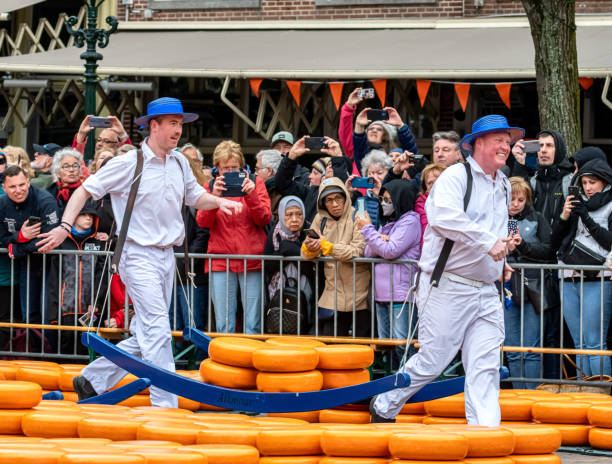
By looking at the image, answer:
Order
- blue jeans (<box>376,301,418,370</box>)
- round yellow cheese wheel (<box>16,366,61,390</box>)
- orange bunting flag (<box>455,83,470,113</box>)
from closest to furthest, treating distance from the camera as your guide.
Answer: round yellow cheese wheel (<box>16,366,61,390</box>) < blue jeans (<box>376,301,418,370</box>) < orange bunting flag (<box>455,83,470,113</box>)

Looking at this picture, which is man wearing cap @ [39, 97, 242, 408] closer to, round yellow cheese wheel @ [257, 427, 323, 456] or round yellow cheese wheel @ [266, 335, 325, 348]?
round yellow cheese wheel @ [266, 335, 325, 348]

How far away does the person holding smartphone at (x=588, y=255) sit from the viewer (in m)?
8.88

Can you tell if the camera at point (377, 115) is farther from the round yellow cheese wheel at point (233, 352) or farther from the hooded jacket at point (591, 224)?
the round yellow cheese wheel at point (233, 352)

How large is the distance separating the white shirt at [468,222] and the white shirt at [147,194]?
1.78m

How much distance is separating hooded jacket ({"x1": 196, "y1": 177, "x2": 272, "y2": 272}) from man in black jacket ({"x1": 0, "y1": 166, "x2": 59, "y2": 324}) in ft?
4.48

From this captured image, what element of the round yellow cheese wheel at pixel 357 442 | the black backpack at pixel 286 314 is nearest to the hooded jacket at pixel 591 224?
the black backpack at pixel 286 314

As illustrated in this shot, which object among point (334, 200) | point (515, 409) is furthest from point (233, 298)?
point (515, 409)

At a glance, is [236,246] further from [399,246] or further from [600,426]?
[600,426]

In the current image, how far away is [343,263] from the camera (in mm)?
9375

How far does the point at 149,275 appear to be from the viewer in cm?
772

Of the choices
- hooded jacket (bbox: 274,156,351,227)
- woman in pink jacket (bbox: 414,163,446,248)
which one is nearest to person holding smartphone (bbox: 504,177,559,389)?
woman in pink jacket (bbox: 414,163,446,248)

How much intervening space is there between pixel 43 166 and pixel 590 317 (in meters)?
6.08

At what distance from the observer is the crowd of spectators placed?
906cm

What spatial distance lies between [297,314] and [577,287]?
88.7 inches
